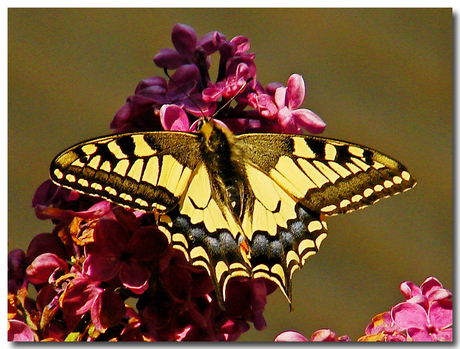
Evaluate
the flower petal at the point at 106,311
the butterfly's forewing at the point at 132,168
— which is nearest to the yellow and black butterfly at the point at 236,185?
the butterfly's forewing at the point at 132,168

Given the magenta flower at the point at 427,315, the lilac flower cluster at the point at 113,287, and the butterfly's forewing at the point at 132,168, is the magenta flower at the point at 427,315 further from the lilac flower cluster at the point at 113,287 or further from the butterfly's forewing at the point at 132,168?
the butterfly's forewing at the point at 132,168

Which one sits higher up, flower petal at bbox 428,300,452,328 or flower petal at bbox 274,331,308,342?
flower petal at bbox 428,300,452,328

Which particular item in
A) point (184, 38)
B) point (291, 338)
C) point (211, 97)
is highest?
point (184, 38)

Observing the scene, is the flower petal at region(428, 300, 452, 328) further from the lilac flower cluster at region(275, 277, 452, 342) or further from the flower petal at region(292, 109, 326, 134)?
the flower petal at region(292, 109, 326, 134)

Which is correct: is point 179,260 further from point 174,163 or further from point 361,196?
point 361,196

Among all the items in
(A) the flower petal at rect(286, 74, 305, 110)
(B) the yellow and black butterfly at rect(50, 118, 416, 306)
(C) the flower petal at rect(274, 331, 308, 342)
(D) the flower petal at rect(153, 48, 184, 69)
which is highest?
(D) the flower petal at rect(153, 48, 184, 69)

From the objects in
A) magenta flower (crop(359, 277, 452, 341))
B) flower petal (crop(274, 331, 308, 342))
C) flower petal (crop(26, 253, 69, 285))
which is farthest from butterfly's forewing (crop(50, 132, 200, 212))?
magenta flower (crop(359, 277, 452, 341))

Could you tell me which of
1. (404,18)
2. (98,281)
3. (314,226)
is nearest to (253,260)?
(314,226)

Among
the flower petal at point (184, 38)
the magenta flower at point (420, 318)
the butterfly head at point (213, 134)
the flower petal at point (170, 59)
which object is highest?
the flower petal at point (184, 38)

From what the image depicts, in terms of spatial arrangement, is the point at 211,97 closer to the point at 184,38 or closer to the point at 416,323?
the point at 184,38

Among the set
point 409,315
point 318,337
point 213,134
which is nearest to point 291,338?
point 318,337
